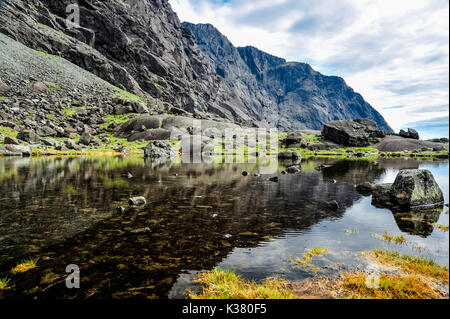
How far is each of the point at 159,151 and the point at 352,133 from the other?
120 metres

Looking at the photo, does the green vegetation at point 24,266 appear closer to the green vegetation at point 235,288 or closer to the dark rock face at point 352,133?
the green vegetation at point 235,288

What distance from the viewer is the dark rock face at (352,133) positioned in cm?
14888

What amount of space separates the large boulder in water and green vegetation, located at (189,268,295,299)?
661 inches

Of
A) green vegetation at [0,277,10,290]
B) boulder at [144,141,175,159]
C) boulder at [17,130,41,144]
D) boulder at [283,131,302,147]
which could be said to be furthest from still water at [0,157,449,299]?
boulder at [283,131,302,147]

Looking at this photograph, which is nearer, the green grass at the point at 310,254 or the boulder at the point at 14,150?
the green grass at the point at 310,254

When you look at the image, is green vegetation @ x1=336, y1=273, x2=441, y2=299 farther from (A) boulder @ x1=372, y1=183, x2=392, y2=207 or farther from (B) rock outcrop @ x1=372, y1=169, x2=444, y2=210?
(A) boulder @ x1=372, y1=183, x2=392, y2=207

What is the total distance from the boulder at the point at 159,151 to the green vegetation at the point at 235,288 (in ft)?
249

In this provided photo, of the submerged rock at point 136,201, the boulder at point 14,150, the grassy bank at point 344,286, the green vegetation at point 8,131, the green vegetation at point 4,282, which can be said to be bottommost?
the grassy bank at point 344,286

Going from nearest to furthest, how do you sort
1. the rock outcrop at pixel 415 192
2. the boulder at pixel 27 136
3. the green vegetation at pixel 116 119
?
the rock outcrop at pixel 415 192
the boulder at pixel 27 136
the green vegetation at pixel 116 119

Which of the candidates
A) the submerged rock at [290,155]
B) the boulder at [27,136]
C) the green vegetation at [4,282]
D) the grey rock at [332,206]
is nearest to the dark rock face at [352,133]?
the submerged rock at [290,155]

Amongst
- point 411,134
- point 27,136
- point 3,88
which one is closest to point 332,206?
point 27,136

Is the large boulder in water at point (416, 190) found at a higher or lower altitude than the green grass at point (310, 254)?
higher

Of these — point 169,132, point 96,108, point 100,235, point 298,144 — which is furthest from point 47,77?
point 100,235
